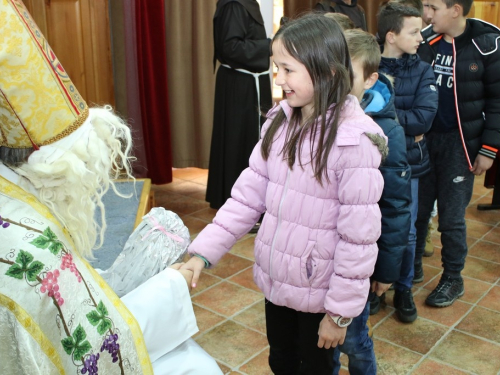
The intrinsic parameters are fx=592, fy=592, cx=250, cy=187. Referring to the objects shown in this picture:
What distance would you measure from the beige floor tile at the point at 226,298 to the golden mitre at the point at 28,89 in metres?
1.78

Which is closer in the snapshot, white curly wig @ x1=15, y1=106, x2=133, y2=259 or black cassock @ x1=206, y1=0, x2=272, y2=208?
white curly wig @ x1=15, y1=106, x2=133, y2=259

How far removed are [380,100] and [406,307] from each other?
1.11 meters

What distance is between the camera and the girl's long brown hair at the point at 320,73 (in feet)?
4.82

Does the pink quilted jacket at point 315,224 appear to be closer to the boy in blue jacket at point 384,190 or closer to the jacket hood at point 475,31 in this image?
the boy in blue jacket at point 384,190

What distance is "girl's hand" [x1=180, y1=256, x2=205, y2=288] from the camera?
1.50 metres

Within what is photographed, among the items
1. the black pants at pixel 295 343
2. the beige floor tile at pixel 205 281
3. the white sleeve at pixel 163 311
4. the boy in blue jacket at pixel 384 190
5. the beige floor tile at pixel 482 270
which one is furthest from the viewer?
the beige floor tile at pixel 482 270


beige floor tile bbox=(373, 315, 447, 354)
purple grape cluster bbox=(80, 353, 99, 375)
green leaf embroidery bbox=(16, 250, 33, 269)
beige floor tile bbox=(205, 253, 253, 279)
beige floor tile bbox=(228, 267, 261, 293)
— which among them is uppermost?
green leaf embroidery bbox=(16, 250, 33, 269)

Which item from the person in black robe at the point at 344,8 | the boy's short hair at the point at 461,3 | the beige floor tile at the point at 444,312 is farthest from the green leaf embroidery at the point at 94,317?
the person in black robe at the point at 344,8

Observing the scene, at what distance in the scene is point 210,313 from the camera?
8.90 ft

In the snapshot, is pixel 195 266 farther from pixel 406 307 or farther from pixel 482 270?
pixel 482 270

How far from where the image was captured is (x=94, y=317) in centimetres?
112

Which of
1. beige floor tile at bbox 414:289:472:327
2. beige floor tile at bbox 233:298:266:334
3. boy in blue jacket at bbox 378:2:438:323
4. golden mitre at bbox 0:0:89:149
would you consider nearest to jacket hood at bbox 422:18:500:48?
boy in blue jacket at bbox 378:2:438:323

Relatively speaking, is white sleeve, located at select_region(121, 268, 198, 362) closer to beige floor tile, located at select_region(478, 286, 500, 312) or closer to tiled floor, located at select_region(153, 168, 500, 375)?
tiled floor, located at select_region(153, 168, 500, 375)

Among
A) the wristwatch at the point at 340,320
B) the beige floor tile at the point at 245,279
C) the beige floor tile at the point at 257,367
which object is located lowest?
the beige floor tile at the point at 245,279
